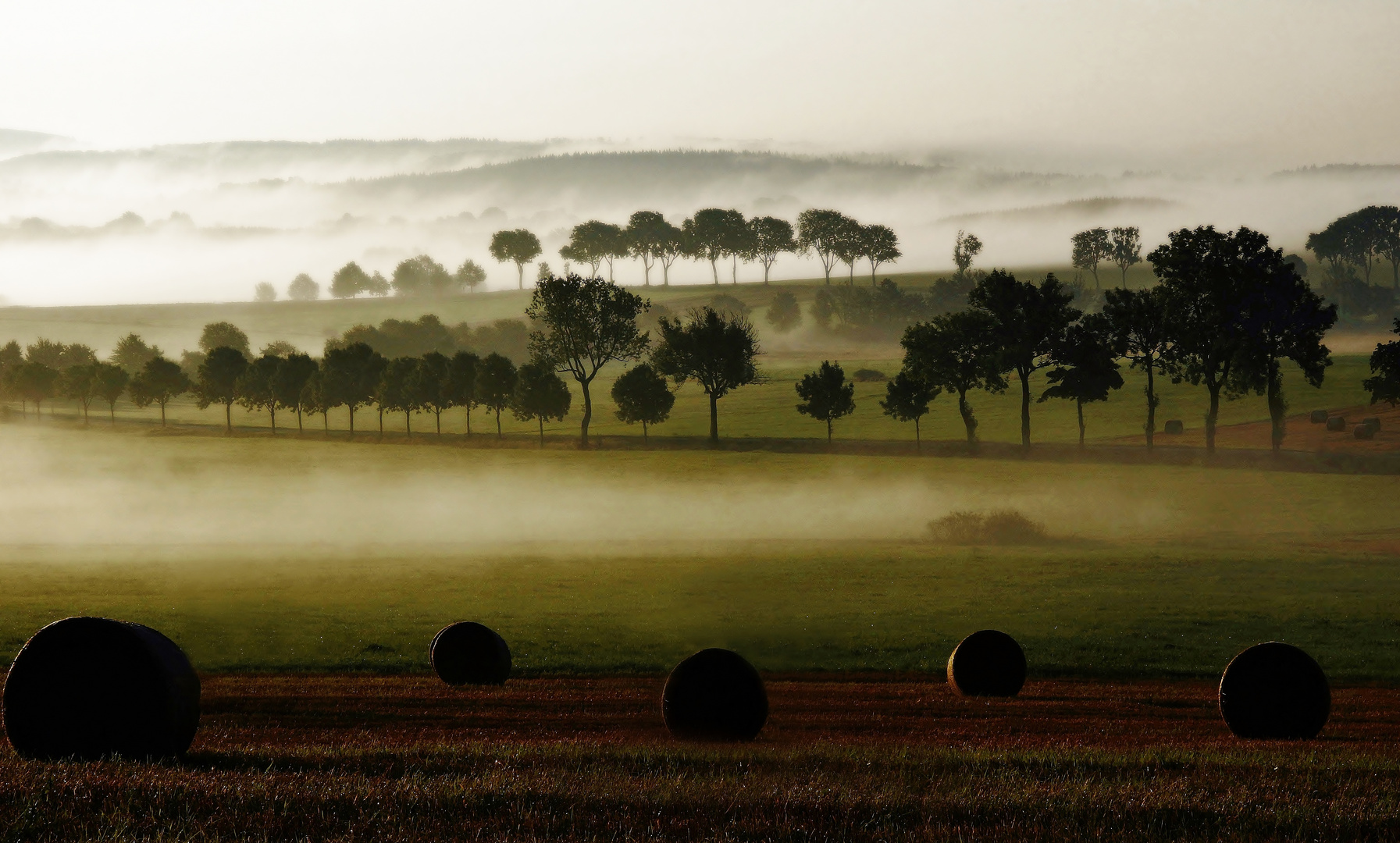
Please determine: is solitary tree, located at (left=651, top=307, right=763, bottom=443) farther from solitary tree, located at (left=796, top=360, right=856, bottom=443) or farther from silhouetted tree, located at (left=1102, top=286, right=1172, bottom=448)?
silhouetted tree, located at (left=1102, top=286, right=1172, bottom=448)

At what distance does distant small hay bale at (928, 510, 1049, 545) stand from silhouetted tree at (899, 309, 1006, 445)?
135 ft

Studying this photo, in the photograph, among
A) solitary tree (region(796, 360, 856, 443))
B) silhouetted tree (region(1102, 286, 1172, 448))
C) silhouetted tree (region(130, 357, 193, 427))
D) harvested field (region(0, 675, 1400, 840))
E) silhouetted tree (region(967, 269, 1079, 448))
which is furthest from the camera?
silhouetted tree (region(130, 357, 193, 427))

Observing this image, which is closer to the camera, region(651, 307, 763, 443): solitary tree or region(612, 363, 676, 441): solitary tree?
region(612, 363, 676, 441): solitary tree

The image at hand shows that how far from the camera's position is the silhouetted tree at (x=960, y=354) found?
99.9 meters

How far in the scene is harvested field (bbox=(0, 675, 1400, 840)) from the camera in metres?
10.5

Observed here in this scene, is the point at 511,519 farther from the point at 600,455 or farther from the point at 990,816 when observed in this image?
the point at 990,816

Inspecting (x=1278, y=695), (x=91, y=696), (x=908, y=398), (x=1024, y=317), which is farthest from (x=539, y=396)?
(x=91, y=696)

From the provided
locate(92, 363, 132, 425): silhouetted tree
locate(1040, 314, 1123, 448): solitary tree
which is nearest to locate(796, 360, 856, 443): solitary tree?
locate(1040, 314, 1123, 448): solitary tree

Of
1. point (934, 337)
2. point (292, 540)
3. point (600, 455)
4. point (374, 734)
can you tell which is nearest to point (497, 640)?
point (374, 734)

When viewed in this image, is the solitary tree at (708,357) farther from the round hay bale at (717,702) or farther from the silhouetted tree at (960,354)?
the round hay bale at (717,702)

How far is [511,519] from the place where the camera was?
234 feet

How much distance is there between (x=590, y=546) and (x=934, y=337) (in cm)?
5277

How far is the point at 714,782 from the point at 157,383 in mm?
125688

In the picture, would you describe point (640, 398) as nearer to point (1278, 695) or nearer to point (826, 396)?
point (826, 396)
